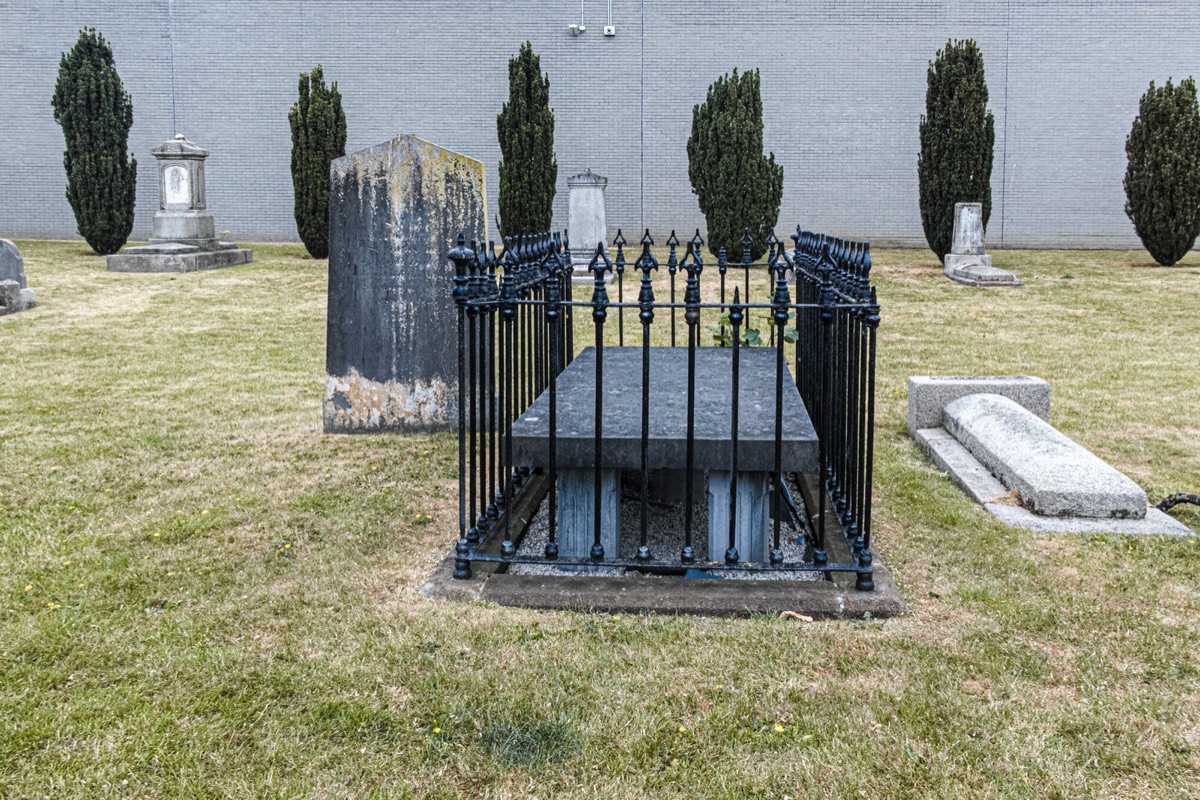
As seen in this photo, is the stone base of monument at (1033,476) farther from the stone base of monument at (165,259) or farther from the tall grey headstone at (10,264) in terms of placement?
the stone base of monument at (165,259)

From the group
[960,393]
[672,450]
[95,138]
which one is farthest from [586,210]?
[672,450]

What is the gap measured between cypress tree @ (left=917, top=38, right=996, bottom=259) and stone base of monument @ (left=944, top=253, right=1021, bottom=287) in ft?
3.77

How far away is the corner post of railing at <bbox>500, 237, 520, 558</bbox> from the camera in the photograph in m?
3.80

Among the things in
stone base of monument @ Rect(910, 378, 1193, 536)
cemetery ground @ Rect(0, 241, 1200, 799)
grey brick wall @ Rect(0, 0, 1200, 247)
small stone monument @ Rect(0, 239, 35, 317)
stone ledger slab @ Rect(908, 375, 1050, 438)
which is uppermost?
grey brick wall @ Rect(0, 0, 1200, 247)

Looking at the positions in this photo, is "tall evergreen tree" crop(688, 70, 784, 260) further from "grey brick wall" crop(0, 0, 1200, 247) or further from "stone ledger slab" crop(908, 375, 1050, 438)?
"stone ledger slab" crop(908, 375, 1050, 438)

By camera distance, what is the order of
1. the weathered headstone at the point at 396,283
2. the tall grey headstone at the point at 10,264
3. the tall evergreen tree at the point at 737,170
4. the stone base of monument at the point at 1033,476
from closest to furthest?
the stone base of monument at the point at 1033,476, the weathered headstone at the point at 396,283, the tall grey headstone at the point at 10,264, the tall evergreen tree at the point at 737,170

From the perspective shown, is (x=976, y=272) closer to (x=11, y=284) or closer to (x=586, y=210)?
(x=586, y=210)

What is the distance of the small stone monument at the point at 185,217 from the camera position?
1695 cm

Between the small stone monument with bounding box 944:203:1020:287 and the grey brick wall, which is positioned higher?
the grey brick wall

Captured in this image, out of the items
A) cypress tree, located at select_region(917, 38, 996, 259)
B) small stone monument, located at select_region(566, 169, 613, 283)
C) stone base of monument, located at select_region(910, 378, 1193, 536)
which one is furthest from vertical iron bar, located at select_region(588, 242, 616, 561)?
cypress tree, located at select_region(917, 38, 996, 259)

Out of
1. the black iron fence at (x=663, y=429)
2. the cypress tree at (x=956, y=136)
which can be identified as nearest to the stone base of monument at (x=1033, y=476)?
the black iron fence at (x=663, y=429)

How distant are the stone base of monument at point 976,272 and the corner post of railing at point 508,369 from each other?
12.3 m

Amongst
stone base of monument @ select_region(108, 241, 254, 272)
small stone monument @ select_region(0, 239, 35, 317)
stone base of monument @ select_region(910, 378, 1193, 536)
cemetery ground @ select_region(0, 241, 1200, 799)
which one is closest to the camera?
cemetery ground @ select_region(0, 241, 1200, 799)

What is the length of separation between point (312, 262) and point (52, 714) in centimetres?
1606
